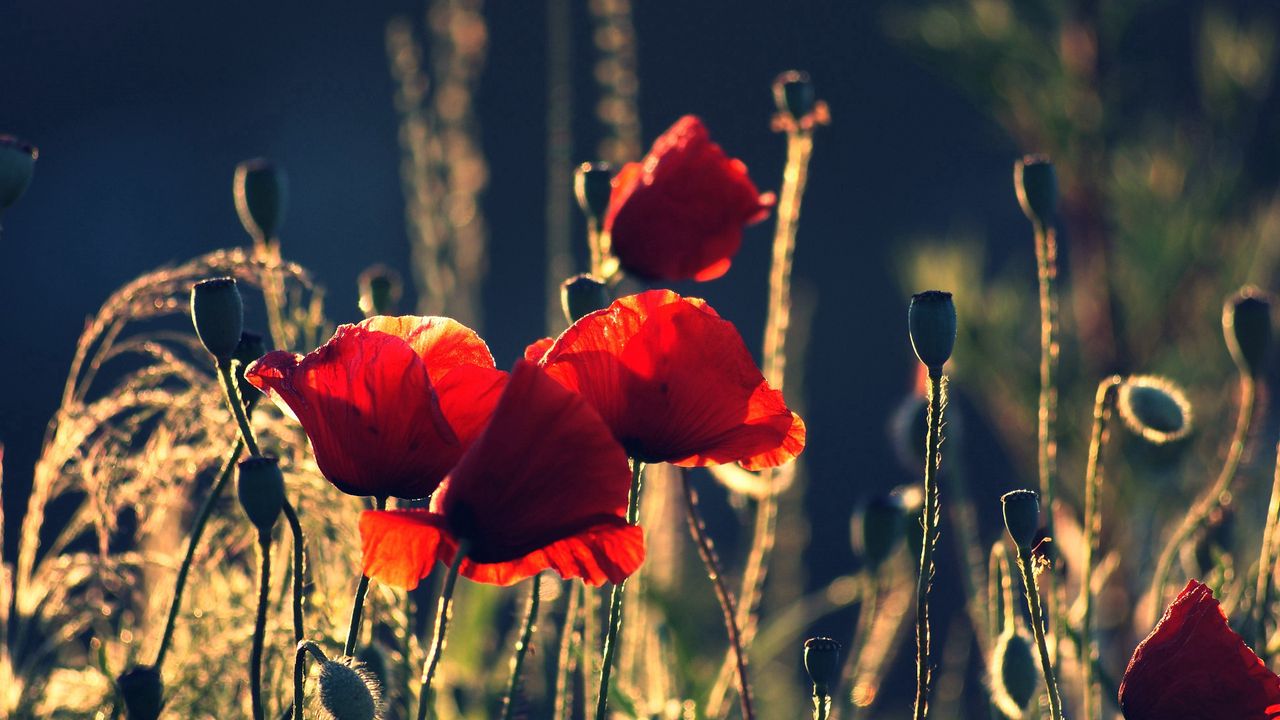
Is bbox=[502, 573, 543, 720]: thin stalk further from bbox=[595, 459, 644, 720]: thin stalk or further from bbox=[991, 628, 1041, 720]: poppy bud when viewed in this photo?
bbox=[991, 628, 1041, 720]: poppy bud

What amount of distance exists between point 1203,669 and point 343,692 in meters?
0.25

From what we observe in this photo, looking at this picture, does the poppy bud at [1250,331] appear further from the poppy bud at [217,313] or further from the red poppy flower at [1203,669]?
the poppy bud at [217,313]

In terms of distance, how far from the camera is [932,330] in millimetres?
420

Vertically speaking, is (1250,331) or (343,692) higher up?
(1250,331)

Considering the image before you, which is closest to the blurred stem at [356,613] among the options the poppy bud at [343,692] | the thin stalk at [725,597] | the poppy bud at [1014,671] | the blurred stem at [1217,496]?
the poppy bud at [343,692]

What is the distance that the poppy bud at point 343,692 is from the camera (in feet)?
1.24

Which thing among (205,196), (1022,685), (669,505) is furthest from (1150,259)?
(205,196)

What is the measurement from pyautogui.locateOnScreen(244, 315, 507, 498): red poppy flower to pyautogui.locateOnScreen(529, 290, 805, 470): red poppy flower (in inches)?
1.2

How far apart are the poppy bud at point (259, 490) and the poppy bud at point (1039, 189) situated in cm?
34

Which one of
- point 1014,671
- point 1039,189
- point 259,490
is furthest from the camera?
point 1039,189

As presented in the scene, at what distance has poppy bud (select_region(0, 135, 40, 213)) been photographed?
467 millimetres

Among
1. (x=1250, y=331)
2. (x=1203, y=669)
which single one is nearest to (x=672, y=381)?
(x=1203, y=669)

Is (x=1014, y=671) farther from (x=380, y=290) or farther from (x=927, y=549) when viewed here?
(x=380, y=290)

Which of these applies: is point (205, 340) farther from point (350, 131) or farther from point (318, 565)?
point (350, 131)
